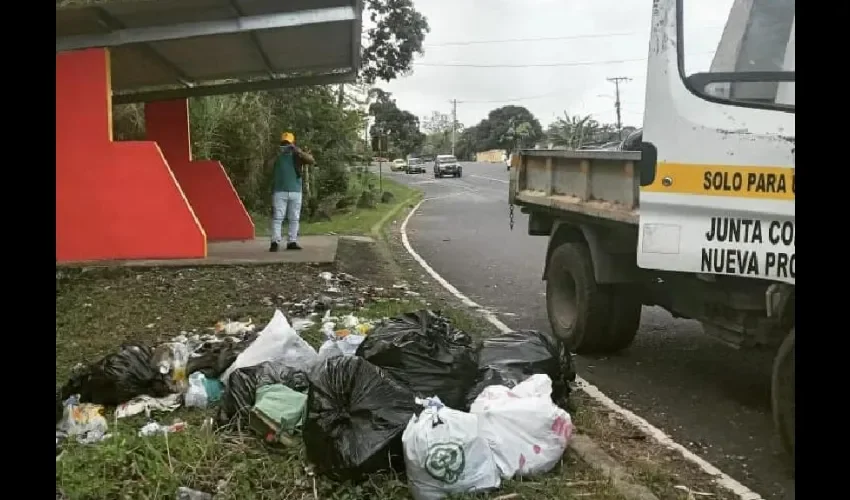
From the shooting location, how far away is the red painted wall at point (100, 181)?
31.8 feet

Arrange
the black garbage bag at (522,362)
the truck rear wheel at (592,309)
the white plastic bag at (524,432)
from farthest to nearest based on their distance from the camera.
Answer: the truck rear wheel at (592,309) < the black garbage bag at (522,362) < the white plastic bag at (524,432)

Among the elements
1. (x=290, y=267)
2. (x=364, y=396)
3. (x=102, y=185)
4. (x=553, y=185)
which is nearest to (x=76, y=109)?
(x=102, y=185)

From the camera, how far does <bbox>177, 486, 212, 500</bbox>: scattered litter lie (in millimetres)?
3594

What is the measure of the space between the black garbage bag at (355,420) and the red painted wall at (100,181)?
6591 mm

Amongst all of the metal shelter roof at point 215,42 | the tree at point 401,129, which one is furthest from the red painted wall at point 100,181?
the tree at point 401,129

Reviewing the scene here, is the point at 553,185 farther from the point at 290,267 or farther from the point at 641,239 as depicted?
the point at 290,267

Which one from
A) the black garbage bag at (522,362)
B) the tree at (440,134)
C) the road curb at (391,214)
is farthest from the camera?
the tree at (440,134)

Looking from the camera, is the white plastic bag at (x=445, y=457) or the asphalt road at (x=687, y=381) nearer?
the white plastic bag at (x=445, y=457)

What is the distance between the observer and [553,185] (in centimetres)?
652

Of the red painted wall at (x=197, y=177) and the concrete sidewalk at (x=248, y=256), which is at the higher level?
the red painted wall at (x=197, y=177)

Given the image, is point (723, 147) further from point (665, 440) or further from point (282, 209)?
point (282, 209)

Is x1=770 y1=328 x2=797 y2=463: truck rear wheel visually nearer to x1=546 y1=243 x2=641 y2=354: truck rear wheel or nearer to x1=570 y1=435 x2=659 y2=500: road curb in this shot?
x1=570 y1=435 x2=659 y2=500: road curb

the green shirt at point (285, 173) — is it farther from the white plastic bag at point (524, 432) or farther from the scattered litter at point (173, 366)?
the white plastic bag at point (524, 432)

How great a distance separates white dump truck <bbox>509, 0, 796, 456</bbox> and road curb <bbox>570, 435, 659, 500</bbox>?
28.7 inches
